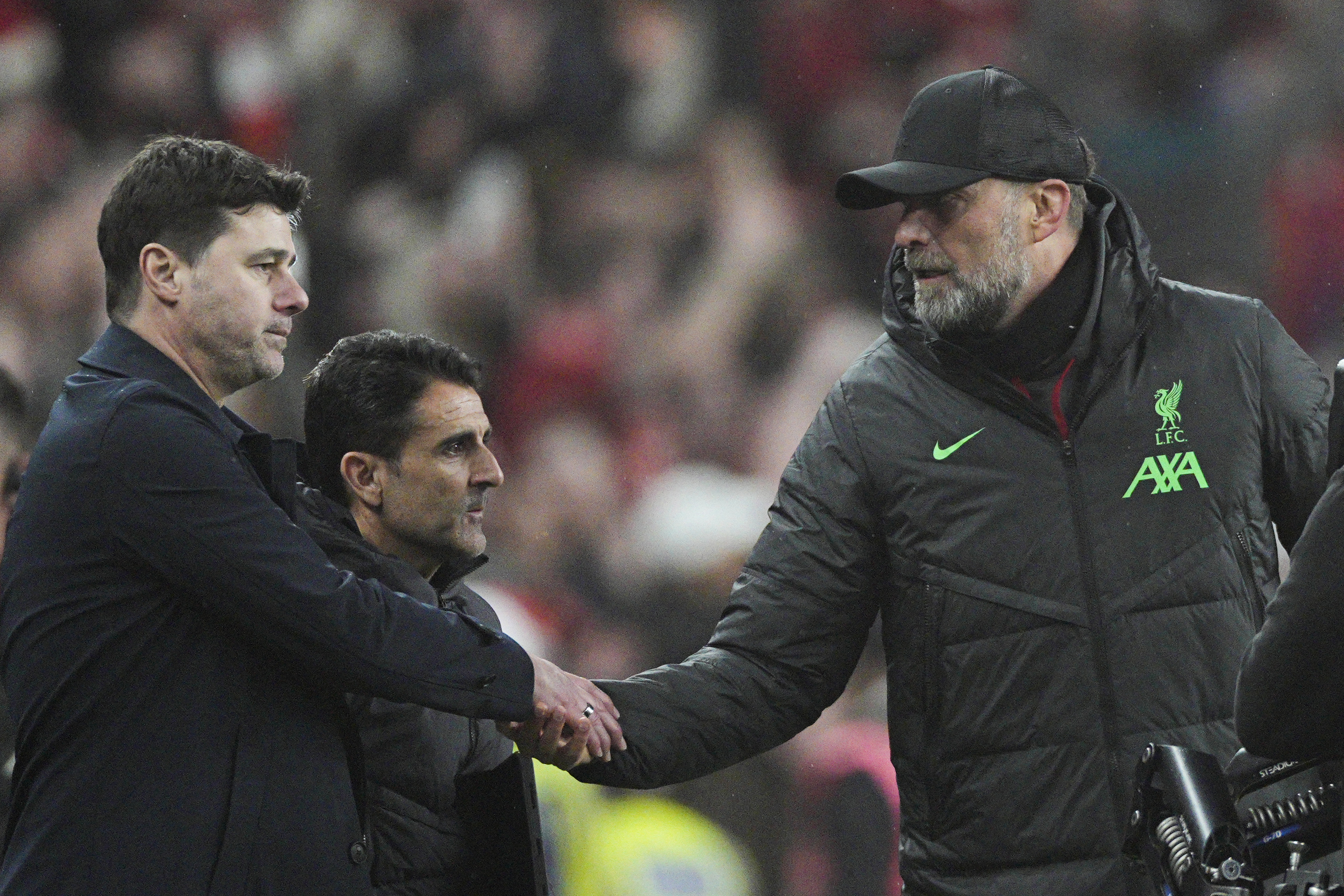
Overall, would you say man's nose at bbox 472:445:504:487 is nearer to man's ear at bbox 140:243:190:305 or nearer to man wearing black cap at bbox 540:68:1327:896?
man wearing black cap at bbox 540:68:1327:896

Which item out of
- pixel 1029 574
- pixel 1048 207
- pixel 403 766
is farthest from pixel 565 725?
pixel 1048 207

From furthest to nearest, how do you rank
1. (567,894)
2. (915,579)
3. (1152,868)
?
(567,894), (915,579), (1152,868)

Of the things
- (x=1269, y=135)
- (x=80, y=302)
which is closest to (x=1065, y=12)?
(x=1269, y=135)

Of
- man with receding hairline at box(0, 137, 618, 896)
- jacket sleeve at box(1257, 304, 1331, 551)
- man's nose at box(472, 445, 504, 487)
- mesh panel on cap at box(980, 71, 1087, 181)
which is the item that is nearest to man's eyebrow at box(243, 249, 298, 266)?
man with receding hairline at box(0, 137, 618, 896)

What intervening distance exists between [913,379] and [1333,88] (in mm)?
1784

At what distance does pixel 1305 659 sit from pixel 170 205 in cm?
130

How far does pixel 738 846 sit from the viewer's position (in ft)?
11.8

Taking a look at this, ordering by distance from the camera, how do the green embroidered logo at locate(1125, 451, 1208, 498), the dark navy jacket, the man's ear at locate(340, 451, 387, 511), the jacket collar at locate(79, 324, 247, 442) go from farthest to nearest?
the man's ear at locate(340, 451, 387, 511), the green embroidered logo at locate(1125, 451, 1208, 498), the jacket collar at locate(79, 324, 247, 442), the dark navy jacket

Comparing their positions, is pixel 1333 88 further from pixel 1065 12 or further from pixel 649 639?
pixel 649 639

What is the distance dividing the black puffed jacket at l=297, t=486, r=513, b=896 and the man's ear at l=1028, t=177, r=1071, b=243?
89 centimetres

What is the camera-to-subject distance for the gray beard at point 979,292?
2061 millimetres

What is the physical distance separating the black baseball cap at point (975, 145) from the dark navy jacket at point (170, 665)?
0.87 metres

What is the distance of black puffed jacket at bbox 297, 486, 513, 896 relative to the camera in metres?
1.83

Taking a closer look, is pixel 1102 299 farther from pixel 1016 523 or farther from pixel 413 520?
pixel 413 520
